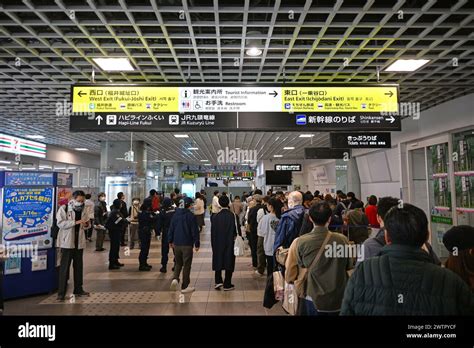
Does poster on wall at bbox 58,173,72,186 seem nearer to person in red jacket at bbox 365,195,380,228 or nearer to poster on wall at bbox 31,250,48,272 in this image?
poster on wall at bbox 31,250,48,272

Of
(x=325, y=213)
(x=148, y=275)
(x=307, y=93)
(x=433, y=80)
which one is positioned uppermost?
(x=433, y=80)

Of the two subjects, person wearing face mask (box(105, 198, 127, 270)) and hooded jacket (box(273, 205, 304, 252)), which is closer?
hooded jacket (box(273, 205, 304, 252))

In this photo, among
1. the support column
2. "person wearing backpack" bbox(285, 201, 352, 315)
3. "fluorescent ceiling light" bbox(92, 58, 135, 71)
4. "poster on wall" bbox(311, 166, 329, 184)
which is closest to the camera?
"person wearing backpack" bbox(285, 201, 352, 315)

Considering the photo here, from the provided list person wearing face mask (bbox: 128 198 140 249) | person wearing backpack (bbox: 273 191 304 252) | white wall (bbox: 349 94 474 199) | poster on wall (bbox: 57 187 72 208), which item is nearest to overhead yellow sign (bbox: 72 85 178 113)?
poster on wall (bbox: 57 187 72 208)

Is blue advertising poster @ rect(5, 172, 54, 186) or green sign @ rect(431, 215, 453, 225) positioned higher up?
blue advertising poster @ rect(5, 172, 54, 186)

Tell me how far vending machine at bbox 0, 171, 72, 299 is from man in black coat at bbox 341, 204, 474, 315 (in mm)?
5489

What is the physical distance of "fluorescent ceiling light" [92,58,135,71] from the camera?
15.6 ft

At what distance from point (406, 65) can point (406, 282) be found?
4.68m

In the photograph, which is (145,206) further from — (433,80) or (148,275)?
(433,80)

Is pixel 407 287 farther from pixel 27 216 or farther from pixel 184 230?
pixel 27 216

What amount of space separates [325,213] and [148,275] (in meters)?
5.17

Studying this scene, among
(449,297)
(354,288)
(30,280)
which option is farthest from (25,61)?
(449,297)

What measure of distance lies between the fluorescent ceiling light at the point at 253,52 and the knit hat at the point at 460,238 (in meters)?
3.35

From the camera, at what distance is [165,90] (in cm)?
437
